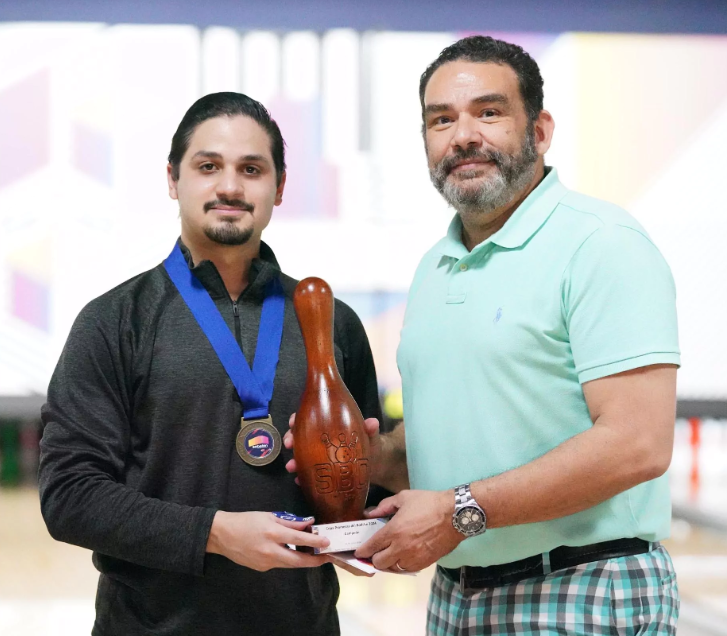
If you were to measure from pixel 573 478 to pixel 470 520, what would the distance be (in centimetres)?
18

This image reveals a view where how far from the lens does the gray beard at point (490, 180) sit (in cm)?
172

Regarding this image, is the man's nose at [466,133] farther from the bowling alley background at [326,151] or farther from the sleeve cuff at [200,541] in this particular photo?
the bowling alley background at [326,151]

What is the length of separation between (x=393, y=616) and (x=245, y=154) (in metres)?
2.81

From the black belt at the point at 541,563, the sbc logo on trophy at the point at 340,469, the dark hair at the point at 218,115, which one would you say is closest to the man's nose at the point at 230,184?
the dark hair at the point at 218,115

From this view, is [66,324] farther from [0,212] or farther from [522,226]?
[522,226]

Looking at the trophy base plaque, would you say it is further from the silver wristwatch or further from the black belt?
the black belt

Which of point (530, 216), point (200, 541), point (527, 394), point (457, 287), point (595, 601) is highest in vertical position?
point (530, 216)

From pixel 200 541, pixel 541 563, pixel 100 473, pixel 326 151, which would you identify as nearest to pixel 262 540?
pixel 200 541

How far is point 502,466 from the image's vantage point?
1596 millimetres

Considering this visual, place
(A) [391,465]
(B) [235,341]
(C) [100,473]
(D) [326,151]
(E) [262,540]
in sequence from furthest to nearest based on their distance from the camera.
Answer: (D) [326,151] < (A) [391,465] < (B) [235,341] < (C) [100,473] < (E) [262,540]

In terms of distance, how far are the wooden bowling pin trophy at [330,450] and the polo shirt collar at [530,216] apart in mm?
382

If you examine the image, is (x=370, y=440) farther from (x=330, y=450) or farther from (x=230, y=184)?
(x=230, y=184)

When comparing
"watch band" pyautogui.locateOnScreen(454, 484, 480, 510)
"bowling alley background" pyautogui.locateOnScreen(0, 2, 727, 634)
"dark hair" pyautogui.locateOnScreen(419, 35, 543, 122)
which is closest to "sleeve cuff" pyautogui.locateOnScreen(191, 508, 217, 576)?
"watch band" pyautogui.locateOnScreen(454, 484, 480, 510)

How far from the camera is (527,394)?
63.0 inches
